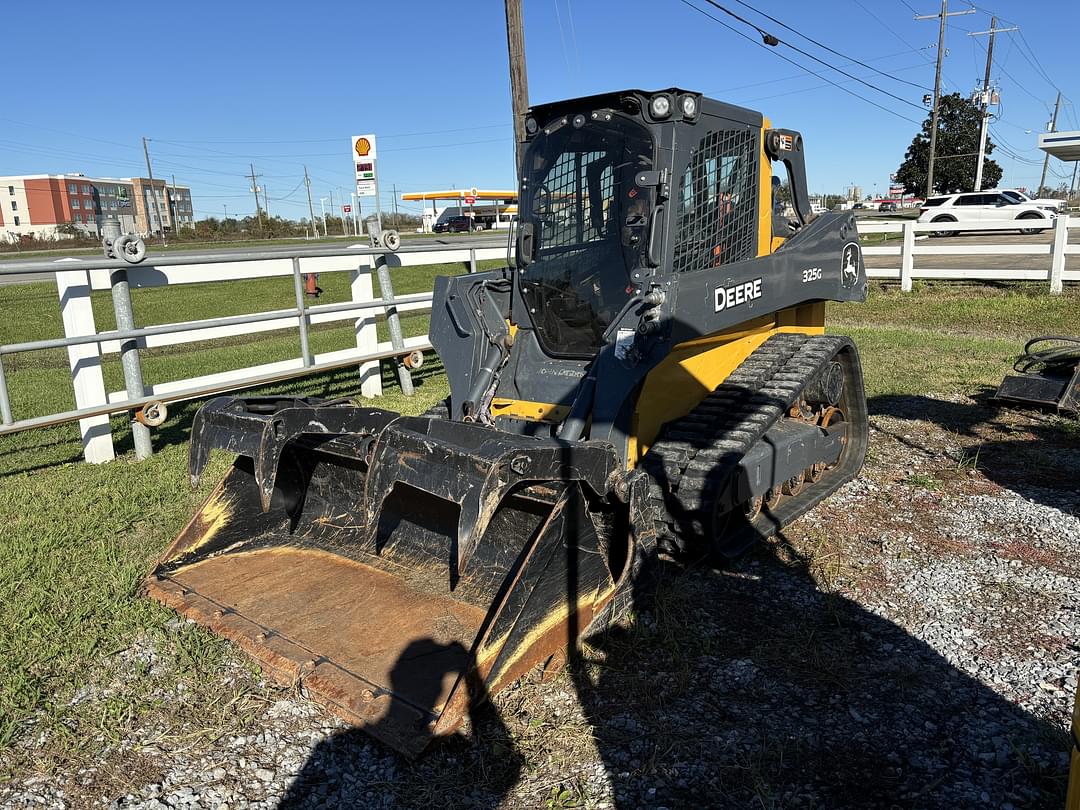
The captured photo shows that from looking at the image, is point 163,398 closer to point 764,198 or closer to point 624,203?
point 624,203

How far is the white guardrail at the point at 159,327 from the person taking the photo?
6500 mm

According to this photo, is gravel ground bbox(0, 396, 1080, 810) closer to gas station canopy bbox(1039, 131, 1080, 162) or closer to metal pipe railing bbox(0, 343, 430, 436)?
metal pipe railing bbox(0, 343, 430, 436)

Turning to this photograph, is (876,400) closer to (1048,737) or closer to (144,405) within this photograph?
(1048,737)

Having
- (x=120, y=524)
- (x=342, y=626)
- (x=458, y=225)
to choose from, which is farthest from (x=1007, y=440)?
(x=458, y=225)

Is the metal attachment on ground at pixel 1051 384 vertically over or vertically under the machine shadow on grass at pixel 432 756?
over

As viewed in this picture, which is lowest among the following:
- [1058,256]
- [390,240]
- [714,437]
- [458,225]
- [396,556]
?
[396,556]

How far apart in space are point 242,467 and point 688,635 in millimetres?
2470

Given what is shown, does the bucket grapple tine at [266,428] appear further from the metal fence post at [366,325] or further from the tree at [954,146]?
the tree at [954,146]

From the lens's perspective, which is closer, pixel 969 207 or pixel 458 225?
pixel 969 207

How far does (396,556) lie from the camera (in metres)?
4.28

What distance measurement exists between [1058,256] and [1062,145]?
299 centimetres

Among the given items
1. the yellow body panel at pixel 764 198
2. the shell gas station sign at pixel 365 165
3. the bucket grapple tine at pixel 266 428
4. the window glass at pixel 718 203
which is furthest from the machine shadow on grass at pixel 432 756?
the shell gas station sign at pixel 365 165

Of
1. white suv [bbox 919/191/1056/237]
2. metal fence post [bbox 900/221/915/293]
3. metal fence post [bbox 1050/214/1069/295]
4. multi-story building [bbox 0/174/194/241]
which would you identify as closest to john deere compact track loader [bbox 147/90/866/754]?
metal fence post [bbox 1050/214/1069/295]

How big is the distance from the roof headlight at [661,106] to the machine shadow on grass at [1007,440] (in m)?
3.48
